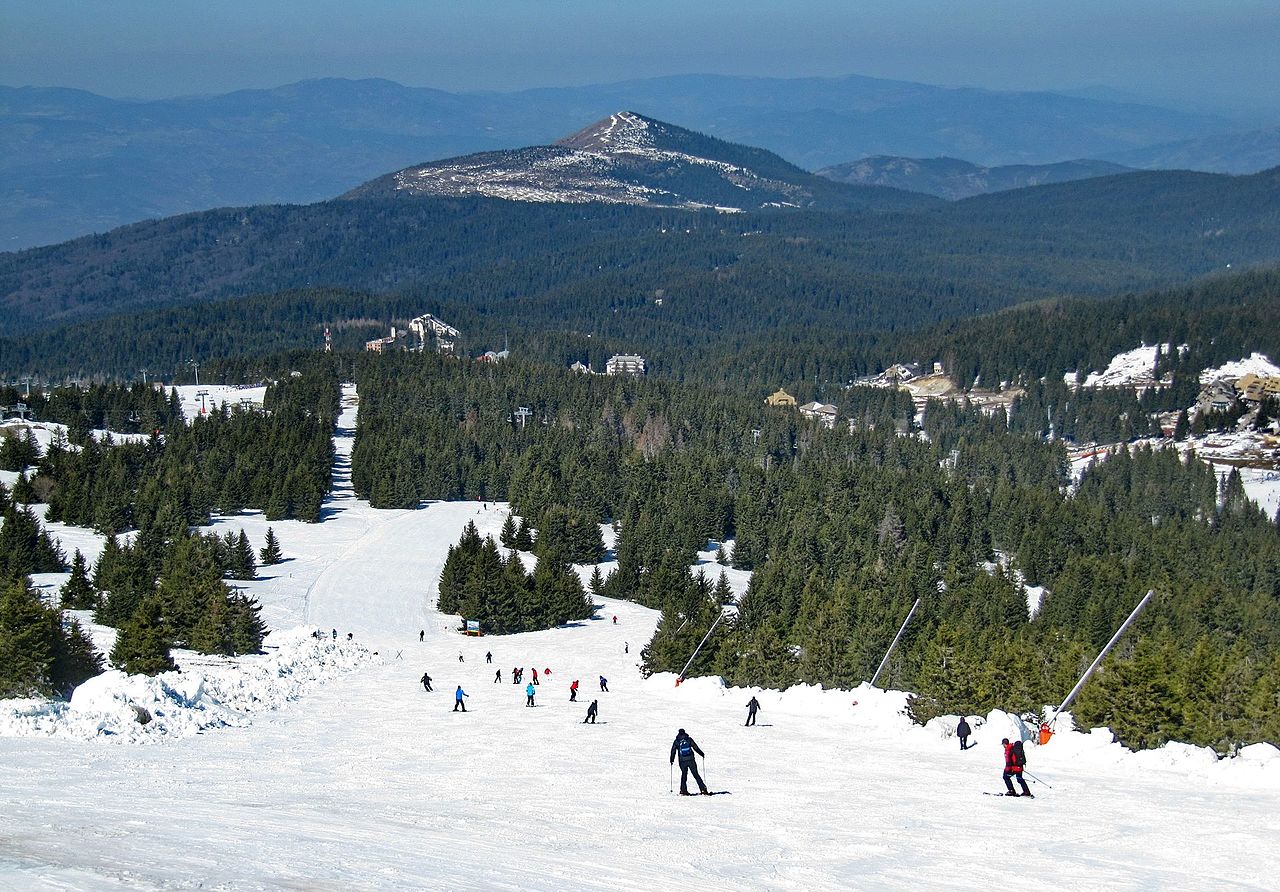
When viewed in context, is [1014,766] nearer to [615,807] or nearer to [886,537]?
[615,807]

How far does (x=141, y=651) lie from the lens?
51.5 metres

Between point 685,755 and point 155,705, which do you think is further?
point 155,705

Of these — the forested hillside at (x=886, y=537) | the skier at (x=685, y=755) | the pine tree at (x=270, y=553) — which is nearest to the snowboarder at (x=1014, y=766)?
the skier at (x=685, y=755)

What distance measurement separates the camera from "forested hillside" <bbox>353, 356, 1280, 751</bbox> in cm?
4597

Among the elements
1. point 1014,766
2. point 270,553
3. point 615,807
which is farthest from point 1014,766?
point 270,553

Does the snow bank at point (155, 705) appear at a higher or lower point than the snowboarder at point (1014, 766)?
lower

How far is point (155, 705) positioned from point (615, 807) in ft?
52.5

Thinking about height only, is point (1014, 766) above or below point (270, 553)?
above

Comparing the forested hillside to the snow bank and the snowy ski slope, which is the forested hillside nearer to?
the snowy ski slope

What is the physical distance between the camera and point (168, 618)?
225 feet

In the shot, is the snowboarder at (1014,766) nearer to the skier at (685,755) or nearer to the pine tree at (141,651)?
the skier at (685,755)

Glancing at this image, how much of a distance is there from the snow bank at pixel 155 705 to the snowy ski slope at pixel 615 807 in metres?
Answer: 0.90

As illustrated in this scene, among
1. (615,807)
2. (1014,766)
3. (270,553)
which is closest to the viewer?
(615,807)

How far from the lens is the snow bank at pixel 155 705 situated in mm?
34875
